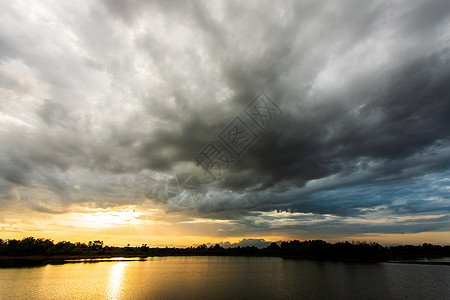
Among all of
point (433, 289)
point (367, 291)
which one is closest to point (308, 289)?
point (367, 291)

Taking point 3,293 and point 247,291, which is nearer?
point 3,293

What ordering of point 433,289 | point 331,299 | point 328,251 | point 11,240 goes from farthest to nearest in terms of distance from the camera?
point 328,251
point 11,240
point 433,289
point 331,299

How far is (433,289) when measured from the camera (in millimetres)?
58969

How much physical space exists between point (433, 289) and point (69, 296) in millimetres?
91596

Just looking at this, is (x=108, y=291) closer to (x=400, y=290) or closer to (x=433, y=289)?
(x=400, y=290)

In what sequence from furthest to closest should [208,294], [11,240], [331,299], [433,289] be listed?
[11,240], [433,289], [208,294], [331,299]

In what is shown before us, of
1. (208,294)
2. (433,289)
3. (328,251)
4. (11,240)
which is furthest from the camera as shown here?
(328,251)

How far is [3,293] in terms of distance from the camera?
49406 millimetres

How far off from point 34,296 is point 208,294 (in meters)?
38.1

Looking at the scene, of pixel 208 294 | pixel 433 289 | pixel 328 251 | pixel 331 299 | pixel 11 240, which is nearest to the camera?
pixel 331 299

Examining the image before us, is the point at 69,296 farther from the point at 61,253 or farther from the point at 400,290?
the point at 61,253

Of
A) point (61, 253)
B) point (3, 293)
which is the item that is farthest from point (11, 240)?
point (3, 293)

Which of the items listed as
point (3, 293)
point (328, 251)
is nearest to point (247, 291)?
point (3, 293)

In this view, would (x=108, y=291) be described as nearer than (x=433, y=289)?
Yes
